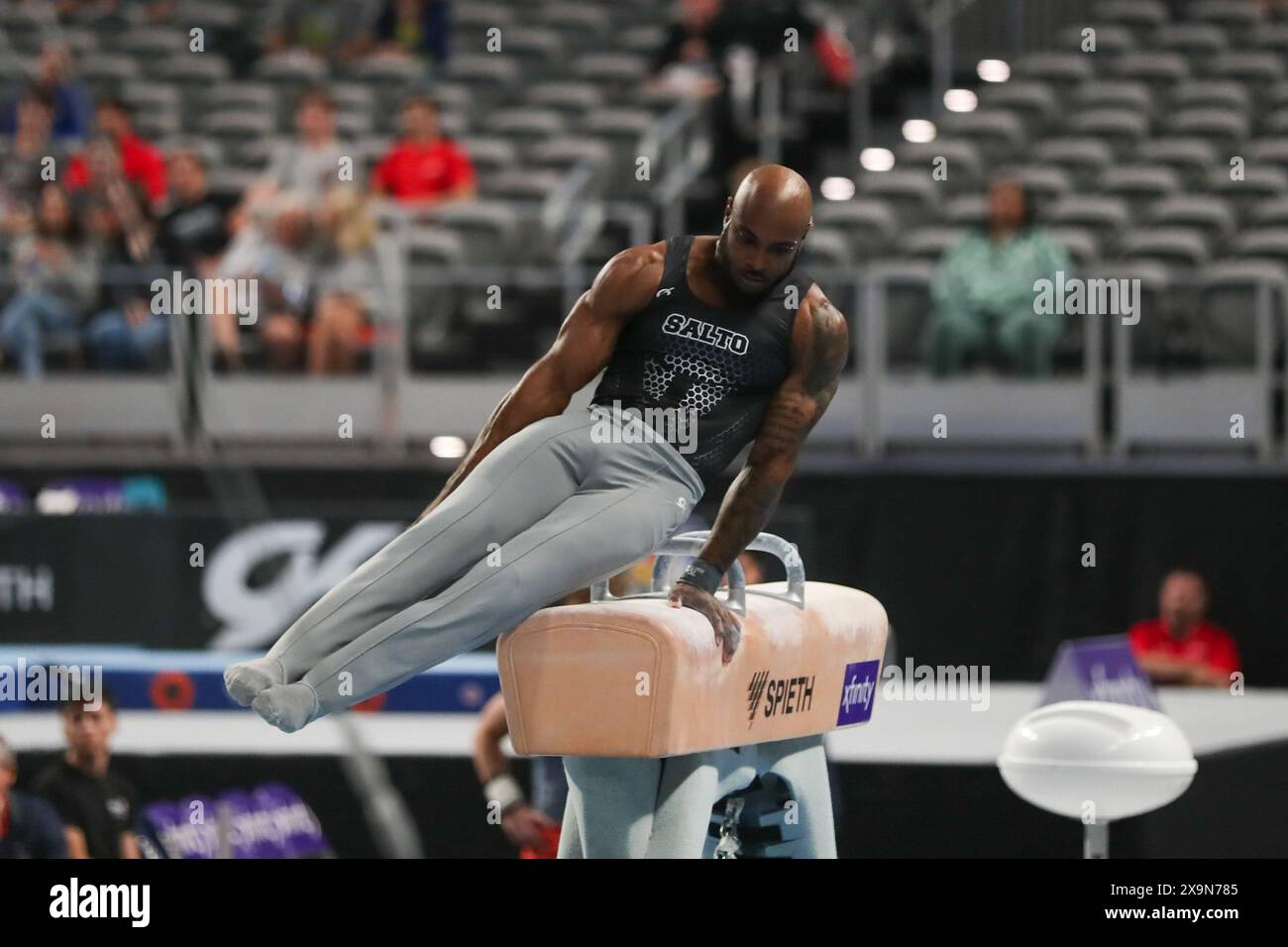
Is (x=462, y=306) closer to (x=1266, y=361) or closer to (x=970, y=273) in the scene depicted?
(x=970, y=273)

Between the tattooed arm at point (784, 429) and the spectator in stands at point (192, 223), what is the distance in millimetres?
4826

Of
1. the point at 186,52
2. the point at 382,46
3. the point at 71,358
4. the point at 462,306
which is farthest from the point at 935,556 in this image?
the point at 186,52

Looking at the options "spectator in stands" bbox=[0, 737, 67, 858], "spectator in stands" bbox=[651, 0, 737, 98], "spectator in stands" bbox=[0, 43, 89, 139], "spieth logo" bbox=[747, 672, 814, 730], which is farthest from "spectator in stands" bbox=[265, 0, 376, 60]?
"spieth logo" bbox=[747, 672, 814, 730]

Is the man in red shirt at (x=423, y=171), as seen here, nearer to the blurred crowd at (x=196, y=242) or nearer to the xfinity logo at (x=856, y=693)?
the blurred crowd at (x=196, y=242)

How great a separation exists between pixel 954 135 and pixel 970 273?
2321 millimetres

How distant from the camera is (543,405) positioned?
4184 mm

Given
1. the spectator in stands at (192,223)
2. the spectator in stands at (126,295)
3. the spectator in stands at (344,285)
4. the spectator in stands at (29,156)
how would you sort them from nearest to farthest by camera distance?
the spectator in stands at (344,285) < the spectator in stands at (126,295) < the spectator in stands at (192,223) < the spectator in stands at (29,156)

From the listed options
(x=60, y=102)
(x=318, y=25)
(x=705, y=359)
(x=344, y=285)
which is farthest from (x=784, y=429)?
(x=318, y=25)

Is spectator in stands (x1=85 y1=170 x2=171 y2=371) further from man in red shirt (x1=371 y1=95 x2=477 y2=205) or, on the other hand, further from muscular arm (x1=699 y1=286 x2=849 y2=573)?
muscular arm (x1=699 y1=286 x2=849 y2=573)

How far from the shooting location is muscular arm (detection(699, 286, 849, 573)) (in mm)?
4043

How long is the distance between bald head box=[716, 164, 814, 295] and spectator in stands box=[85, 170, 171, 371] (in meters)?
4.71

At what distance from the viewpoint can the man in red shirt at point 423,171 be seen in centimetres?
930
